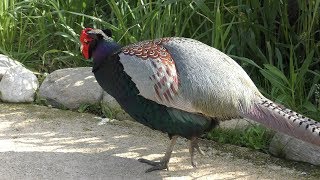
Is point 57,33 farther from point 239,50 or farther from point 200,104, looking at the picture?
point 200,104

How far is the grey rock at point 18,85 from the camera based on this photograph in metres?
4.87

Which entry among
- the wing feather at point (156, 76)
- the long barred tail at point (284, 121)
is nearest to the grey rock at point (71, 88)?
the wing feather at point (156, 76)

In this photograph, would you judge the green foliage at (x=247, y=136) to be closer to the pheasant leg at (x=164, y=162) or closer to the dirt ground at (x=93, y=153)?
the dirt ground at (x=93, y=153)

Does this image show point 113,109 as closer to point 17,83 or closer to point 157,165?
point 17,83

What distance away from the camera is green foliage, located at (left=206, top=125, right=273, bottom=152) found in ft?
14.0

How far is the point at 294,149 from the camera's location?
4.08 meters

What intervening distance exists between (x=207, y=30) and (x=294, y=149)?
1222mm

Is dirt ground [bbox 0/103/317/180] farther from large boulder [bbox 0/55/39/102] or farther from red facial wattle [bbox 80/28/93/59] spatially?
red facial wattle [bbox 80/28/93/59]

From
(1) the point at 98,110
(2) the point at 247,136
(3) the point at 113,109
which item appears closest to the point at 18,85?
(1) the point at 98,110

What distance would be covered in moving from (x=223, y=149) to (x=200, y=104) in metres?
0.72

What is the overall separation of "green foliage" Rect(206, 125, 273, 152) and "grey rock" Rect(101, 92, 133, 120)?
2.12 ft

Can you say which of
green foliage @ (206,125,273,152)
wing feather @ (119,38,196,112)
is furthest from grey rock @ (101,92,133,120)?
wing feather @ (119,38,196,112)

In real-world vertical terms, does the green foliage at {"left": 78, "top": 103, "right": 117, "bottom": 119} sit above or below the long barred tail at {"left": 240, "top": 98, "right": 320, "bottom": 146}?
below

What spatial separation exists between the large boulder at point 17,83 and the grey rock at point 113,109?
1.86ft
